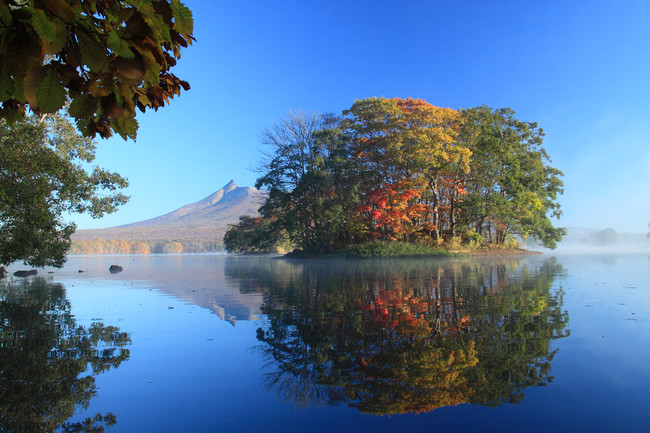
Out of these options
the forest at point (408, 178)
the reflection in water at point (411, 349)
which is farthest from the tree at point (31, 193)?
the forest at point (408, 178)

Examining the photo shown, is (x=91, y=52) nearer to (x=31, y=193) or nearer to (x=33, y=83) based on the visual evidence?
(x=33, y=83)

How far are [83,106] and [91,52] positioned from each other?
269 millimetres

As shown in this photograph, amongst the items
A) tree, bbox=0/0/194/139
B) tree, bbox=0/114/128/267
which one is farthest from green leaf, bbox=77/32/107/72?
tree, bbox=0/114/128/267

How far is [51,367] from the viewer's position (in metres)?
3.57

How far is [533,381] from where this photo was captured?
2.98 m

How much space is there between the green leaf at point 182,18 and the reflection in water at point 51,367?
254 cm

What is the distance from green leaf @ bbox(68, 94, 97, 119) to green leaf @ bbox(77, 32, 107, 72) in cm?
21

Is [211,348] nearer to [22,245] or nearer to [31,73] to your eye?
[31,73]

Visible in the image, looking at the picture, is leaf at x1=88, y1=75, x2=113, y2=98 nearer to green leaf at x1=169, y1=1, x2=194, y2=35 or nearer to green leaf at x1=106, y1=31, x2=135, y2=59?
green leaf at x1=106, y1=31, x2=135, y2=59

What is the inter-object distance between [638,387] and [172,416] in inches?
138

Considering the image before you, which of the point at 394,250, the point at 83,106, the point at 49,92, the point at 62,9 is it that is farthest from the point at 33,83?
the point at 394,250

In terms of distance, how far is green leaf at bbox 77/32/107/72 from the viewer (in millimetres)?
1593

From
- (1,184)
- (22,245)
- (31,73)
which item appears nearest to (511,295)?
(31,73)

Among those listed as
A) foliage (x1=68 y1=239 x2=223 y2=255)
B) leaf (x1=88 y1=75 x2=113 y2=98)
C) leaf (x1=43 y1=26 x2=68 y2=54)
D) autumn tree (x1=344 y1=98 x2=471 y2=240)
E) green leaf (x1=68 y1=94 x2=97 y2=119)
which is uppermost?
autumn tree (x1=344 y1=98 x2=471 y2=240)
